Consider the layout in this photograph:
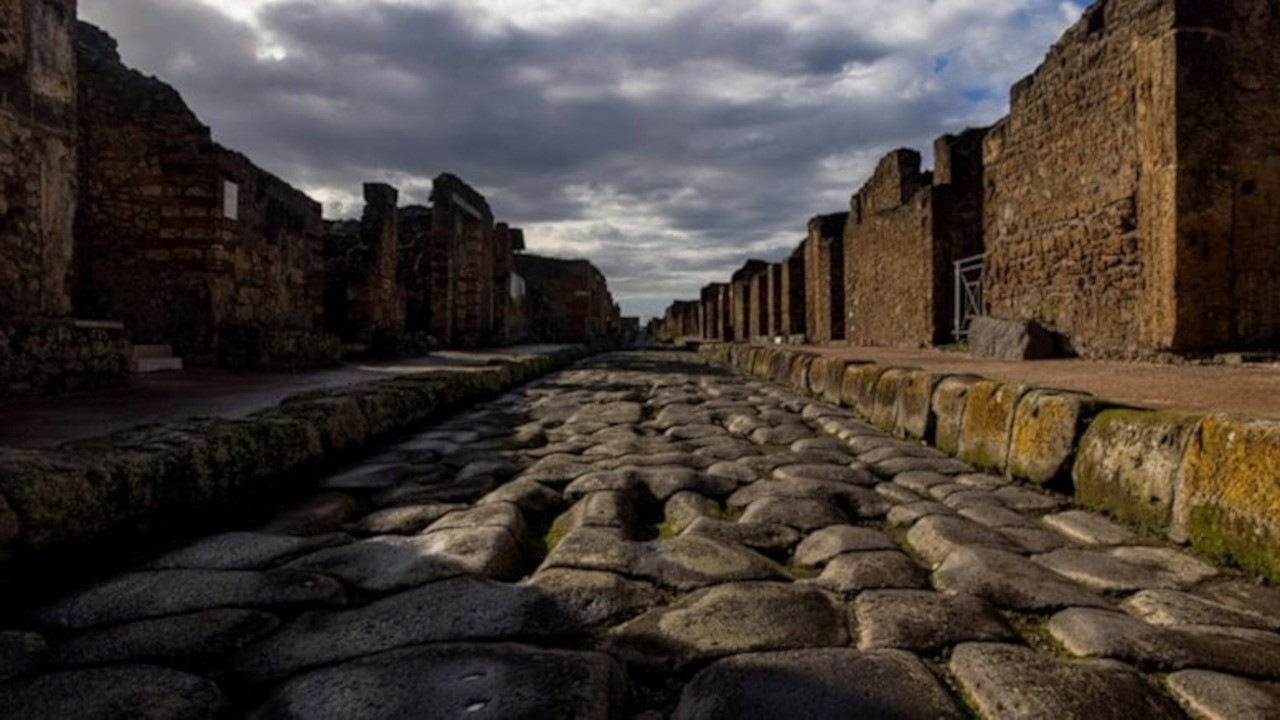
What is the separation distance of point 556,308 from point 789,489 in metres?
33.2

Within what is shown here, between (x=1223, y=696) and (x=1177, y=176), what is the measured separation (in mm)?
5966

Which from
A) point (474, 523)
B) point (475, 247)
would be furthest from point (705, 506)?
point (475, 247)

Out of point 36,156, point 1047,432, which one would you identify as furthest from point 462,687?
point 36,156

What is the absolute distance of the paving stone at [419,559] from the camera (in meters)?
1.85

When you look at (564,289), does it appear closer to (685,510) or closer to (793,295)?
(793,295)

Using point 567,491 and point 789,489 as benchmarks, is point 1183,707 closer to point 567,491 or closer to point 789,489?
point 789,489

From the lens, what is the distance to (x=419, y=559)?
1979mm

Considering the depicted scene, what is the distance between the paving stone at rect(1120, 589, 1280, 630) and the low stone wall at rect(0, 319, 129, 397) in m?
5.38

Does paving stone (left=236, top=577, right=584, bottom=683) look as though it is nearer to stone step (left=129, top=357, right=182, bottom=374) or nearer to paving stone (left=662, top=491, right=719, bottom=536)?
paving stone (left=662, top=491, right=719, bottom=536)

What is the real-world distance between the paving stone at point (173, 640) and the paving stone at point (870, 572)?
1.28m

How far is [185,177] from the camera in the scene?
9023mm

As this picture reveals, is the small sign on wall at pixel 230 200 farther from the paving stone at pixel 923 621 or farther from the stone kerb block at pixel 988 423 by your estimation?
the paving stone at pixel 923 621

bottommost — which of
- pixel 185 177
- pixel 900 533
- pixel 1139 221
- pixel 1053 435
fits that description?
pixel 900 533

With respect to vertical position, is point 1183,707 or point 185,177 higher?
point 185,177
